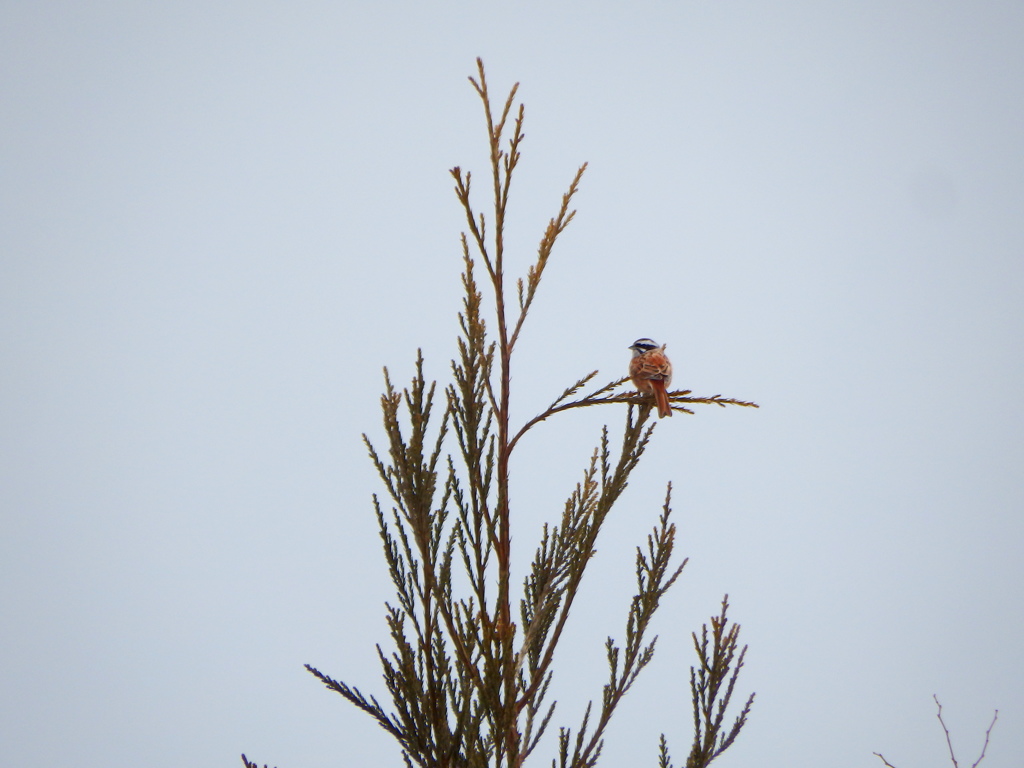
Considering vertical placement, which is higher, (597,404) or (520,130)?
(520,130)

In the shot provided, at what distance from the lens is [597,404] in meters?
3.94

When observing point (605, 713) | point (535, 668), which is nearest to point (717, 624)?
point (605, 713)

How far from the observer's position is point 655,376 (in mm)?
4684

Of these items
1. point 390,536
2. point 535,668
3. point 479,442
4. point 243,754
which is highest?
point 479,442

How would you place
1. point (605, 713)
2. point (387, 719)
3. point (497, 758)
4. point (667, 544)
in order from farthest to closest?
point (667, 544) < point (605, 713) < point (387, 719) < point (497, 758)

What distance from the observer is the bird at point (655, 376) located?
4.11 meters

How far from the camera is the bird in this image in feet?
13.5

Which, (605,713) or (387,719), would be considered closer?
(387,719)

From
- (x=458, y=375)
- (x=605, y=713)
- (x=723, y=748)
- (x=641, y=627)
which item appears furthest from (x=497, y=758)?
(x=458, y=375)

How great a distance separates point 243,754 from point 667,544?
222cm

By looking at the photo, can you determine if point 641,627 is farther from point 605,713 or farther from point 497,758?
point 497,758

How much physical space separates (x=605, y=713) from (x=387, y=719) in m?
1.06

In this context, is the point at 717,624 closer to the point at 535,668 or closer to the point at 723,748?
the point at 723,748

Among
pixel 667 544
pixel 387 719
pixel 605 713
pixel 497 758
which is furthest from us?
pixel 667 544
